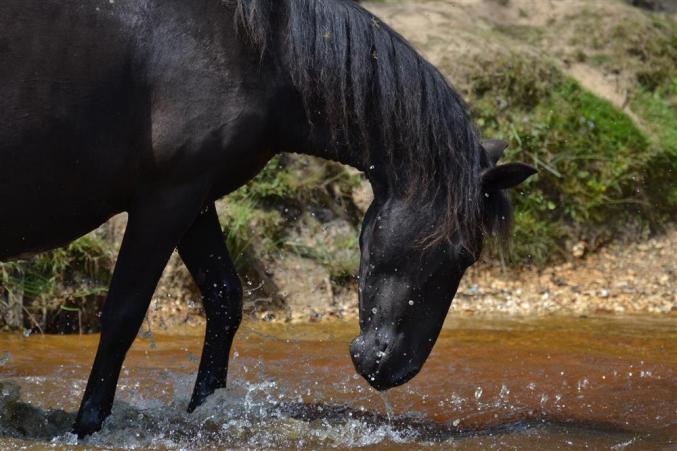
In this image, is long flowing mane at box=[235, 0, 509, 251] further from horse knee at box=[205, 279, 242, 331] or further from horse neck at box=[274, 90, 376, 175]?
horse knee at box=[205, 279, 242, 331]

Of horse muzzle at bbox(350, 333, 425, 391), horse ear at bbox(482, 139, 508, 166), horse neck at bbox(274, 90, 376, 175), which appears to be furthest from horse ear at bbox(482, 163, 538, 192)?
horse muzzle at bbox(350, 333, 425, 391)

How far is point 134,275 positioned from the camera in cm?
407

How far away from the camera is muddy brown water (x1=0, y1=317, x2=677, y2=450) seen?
4211 millimetres

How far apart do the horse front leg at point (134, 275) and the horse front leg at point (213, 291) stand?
1.47 feet

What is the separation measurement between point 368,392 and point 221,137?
5.52 ft

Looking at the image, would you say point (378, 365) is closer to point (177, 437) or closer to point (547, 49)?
point (177, 437)

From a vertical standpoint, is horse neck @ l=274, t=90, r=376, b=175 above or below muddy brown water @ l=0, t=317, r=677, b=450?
above

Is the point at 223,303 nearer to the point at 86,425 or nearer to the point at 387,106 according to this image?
the point at 86,425

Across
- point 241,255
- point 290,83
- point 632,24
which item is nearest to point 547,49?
point 632,24

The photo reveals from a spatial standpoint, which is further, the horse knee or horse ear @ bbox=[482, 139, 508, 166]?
the horse knee

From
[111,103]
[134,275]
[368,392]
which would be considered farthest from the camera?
[368,392]

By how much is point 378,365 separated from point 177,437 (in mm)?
766

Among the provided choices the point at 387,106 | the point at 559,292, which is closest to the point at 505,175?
the point at 387,106

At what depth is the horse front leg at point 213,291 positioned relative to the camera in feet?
14.9
